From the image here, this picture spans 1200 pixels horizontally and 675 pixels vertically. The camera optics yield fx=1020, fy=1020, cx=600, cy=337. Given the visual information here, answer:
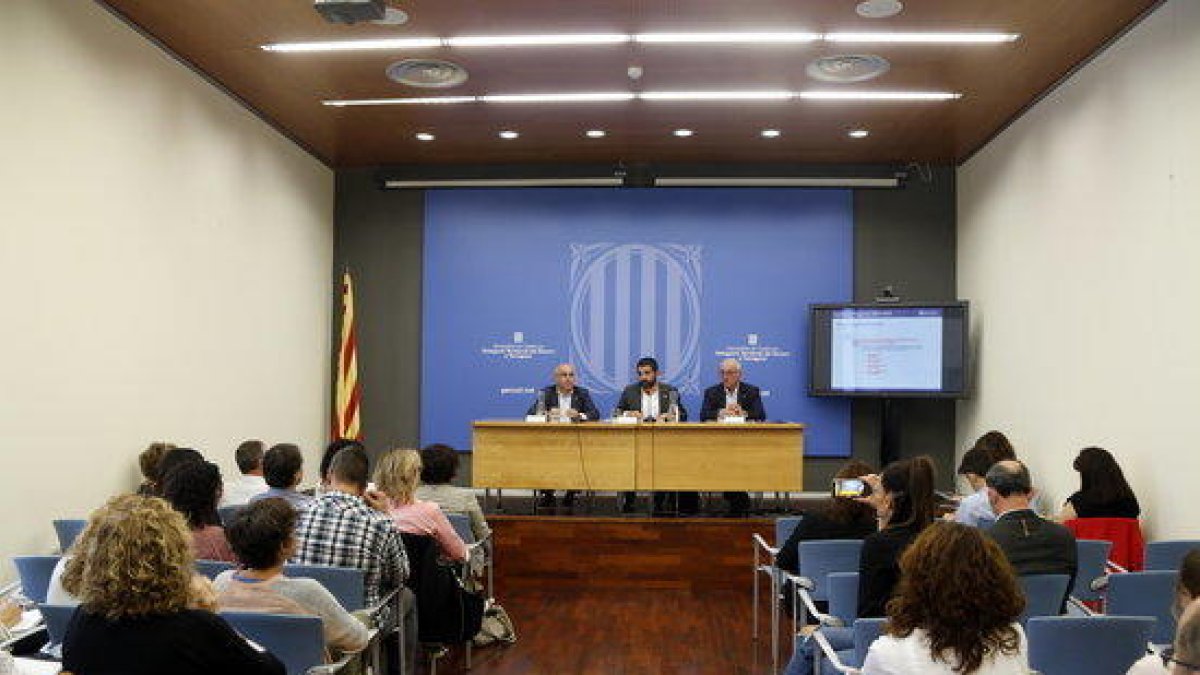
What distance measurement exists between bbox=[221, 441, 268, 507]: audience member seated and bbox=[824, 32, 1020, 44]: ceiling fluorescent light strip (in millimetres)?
4414

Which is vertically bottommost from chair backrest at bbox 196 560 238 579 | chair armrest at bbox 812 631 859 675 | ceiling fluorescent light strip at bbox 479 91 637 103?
chair armrest at bbox 812 631 859 675

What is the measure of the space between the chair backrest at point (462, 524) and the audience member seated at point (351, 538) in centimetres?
119

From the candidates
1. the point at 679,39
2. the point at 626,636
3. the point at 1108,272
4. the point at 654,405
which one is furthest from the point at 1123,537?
the point at 654,405

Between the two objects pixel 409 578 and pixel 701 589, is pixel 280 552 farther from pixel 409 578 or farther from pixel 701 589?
pixel 701 589

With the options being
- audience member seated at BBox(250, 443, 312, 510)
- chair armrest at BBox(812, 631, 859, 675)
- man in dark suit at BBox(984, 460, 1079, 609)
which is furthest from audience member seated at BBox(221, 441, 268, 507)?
man in dark suit at BBox(984, 460, 1079, 609)

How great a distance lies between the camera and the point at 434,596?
4.68 m

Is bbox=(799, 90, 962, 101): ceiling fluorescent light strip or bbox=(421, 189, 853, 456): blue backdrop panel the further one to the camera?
bbox=(421, 189, 853, 456): blue backdrop panel

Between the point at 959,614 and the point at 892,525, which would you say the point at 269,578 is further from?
the point at 892,525

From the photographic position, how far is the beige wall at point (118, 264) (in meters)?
5.40

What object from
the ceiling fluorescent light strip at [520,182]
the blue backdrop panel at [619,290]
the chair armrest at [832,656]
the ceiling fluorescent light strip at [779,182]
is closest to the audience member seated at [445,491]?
the chair armrest at [832,656]

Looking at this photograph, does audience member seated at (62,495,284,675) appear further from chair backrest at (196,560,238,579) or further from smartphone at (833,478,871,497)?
smartphone at (833,478,871,497)

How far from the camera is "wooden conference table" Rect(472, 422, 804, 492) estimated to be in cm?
781

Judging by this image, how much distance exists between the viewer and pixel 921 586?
2432mm

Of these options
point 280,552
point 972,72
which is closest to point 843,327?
point 972,72
